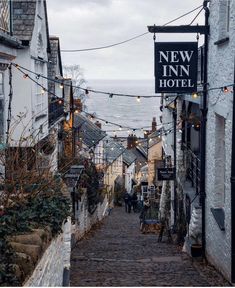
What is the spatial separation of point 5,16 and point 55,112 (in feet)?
31.0

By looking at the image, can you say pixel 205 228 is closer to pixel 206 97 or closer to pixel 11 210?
pixel 206 97

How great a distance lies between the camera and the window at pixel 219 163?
43.9ft

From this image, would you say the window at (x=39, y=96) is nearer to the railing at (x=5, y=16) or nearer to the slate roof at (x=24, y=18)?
the slate roof at (x=24, y=18)

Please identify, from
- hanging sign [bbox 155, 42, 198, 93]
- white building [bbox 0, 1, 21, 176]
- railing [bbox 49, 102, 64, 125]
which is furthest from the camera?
railing [bbox 49, 102, 64, 125]

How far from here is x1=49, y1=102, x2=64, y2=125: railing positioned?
73.8ft

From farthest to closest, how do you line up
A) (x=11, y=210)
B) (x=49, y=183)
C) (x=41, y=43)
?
1. (x=41, y=43)
2. (x=49, y=183)
3. (x=11, y=210)

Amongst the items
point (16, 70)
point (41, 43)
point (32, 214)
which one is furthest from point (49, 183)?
point (41, 43)

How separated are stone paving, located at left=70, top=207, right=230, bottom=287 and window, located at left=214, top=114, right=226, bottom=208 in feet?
5.50

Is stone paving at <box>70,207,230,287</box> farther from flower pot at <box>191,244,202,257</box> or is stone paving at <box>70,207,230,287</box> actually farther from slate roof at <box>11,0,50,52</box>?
slate roof at <box>11,0,50,52</box>

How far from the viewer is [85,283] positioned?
11.1 metres

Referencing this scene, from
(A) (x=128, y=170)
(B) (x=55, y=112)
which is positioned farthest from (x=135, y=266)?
(A) (x=128, y=170)

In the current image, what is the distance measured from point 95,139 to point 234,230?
98.3 feet

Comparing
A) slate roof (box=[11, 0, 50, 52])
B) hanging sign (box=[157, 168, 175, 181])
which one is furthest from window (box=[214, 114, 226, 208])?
hanging sign (box=[157, 168, 175, 181])

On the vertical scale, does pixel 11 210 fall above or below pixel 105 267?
above
